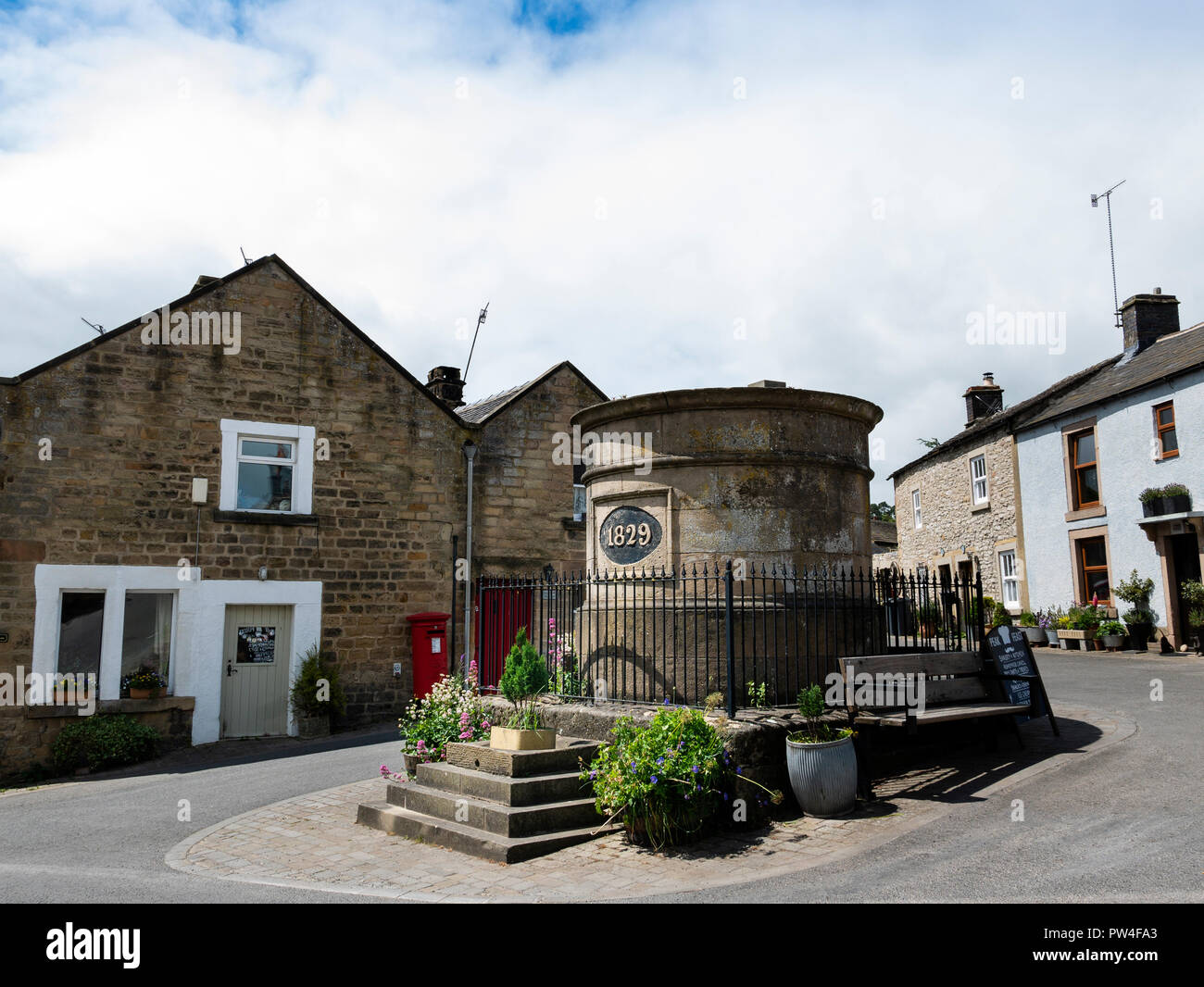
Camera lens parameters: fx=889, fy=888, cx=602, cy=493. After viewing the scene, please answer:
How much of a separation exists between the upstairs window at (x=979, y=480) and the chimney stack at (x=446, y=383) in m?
14.0

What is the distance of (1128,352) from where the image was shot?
2094 centimetres

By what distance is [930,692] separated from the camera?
27.1 ft

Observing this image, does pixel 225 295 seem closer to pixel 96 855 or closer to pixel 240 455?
pixel 240 455

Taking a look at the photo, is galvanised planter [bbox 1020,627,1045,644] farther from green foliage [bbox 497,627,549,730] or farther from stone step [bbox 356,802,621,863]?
stone step [bbox 356,802,621,863]

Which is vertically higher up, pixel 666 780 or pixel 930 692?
pixel 930 692

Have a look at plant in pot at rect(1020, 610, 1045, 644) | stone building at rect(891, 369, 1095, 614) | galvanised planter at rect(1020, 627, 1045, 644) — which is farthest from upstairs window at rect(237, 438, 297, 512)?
galvanised planter at rect(1020, 627, 1045, 644)

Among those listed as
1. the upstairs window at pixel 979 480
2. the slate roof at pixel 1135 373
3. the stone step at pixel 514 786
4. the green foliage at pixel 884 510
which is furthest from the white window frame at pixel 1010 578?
the green foliage at pixel 884 510

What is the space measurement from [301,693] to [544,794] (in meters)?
8.02

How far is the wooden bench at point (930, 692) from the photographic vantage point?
7273 millimetres

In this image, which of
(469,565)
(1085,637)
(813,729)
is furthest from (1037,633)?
(813,729)

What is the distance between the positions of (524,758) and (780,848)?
2.07 m

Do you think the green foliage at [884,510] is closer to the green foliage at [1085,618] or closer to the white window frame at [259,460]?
the green foliage at [1085,618]

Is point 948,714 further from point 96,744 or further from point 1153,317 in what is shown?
point 1153,317

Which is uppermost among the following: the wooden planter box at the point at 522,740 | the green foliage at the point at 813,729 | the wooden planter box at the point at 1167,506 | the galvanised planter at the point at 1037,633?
the wooden planter box at the point at 1167,506
